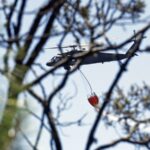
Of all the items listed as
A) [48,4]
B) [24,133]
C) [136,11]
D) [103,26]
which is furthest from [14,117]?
[136,11]

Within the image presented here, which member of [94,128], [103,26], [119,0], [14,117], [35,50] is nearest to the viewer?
[14,117]

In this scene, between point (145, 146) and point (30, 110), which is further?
point (145, 146)

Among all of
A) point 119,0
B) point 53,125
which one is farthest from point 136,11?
point 53,125

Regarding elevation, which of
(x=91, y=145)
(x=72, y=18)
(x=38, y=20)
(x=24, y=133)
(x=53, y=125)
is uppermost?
(x=72, y=18)

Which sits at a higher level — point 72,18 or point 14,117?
point 72,18

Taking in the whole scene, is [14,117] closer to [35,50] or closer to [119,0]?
[35,50]

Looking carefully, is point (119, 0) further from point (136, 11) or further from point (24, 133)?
point (24, 133)

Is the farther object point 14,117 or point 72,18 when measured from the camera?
point 72,18

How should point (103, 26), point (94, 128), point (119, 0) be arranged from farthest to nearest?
point (119, 0) < point (103, 26) < point (94, 128)

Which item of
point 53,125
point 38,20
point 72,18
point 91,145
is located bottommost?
point 91,145
